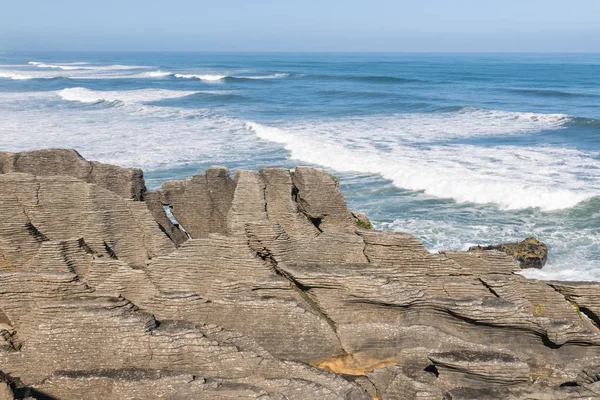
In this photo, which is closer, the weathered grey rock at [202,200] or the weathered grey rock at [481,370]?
the weathered grey rock at [481,370]

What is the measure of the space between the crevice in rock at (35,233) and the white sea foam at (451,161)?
16448mm

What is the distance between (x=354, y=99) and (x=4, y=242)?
5186 cm

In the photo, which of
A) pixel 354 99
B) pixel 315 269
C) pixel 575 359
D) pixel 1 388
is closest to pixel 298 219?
pixel 315 269

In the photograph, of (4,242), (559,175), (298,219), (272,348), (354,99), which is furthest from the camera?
(354,99)

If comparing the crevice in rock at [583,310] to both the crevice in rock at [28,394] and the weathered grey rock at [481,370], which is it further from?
the crevice in rock at [28,394]

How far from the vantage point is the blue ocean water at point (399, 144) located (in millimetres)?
20453

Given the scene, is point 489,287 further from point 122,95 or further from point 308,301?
point 122,95

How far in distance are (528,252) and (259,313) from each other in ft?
33.0

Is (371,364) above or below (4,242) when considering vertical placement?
below

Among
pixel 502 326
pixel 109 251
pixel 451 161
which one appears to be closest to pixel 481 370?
pixel 502 326

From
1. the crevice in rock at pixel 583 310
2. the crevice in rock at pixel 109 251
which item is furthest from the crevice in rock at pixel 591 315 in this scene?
the crevice in rock at pixel 109 251

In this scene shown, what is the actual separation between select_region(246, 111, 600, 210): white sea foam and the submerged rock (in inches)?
234

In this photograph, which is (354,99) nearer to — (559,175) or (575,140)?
(575,140)

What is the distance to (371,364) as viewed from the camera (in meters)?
8.28
